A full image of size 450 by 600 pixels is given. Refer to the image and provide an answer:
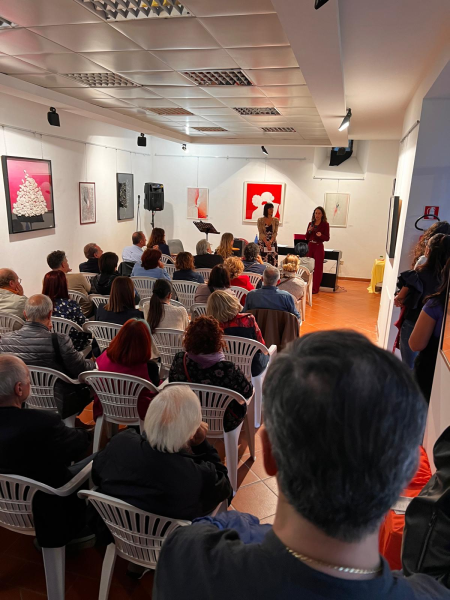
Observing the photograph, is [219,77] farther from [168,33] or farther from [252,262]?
[252,262]

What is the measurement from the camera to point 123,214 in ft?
32.2

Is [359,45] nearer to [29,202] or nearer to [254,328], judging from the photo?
[254,328]

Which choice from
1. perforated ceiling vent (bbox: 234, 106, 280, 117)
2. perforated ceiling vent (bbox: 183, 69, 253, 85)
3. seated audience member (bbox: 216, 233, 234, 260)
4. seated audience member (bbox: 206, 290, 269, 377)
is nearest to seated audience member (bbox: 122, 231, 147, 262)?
seated audience member (bbox: 216, 233, 234, 260)

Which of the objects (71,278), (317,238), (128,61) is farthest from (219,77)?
(317,238)

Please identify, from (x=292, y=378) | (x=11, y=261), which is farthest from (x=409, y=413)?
(x=11, y=261)

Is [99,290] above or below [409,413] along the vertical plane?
below

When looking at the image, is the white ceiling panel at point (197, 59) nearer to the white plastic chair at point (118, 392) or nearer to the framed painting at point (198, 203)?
the white plastic chair at point (118, 392)

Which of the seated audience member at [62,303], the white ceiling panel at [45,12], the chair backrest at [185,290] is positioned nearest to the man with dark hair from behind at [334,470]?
the white ceiling panel at [45,12]

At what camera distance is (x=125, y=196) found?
983 centimetres

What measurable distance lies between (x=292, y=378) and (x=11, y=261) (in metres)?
6.75

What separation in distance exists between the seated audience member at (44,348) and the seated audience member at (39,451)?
0.85 metres

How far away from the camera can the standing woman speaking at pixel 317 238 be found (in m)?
8.45

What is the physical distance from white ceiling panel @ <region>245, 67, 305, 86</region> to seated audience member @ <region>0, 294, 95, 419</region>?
9.43 ft

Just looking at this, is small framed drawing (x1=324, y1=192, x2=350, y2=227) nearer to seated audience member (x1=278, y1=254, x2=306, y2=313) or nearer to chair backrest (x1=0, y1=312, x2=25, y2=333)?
seated audience member (x1=278, y1=254, x2=306, y2=313)
